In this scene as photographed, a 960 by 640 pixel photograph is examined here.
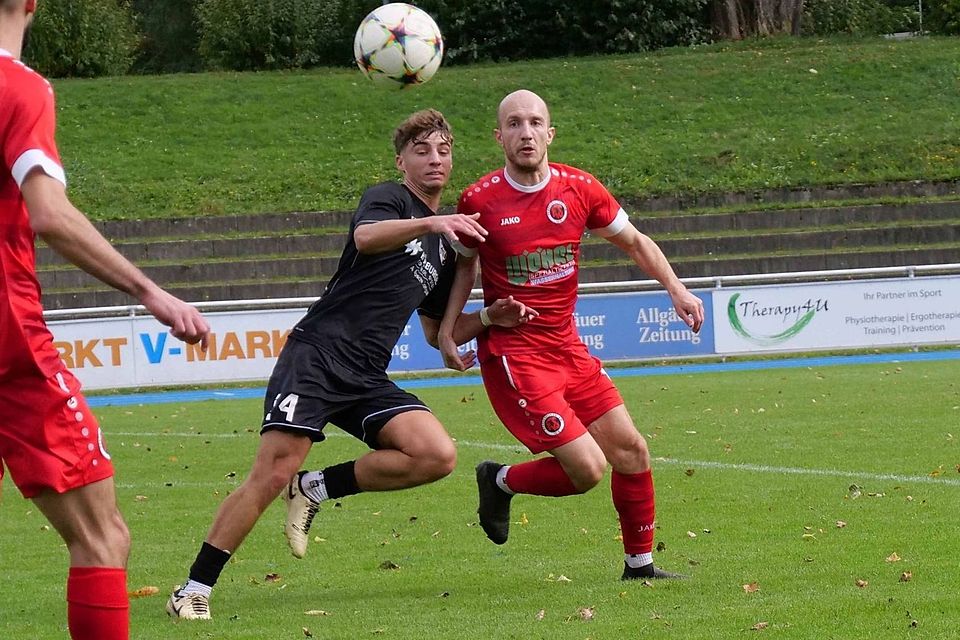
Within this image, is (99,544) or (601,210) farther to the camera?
(601,210)

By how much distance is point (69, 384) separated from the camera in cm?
394

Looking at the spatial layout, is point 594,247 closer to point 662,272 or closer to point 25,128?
point 662,272

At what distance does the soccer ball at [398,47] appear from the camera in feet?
31.5

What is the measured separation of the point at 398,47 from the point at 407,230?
13.2ft

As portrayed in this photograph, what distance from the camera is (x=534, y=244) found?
6.47 meters

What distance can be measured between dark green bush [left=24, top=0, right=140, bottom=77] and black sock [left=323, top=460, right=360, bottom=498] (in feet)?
114

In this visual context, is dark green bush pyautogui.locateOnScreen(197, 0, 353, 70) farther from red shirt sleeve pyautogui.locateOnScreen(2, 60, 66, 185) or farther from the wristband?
red shirt sleeve pyautogui.locateOnScreen(2, 60, 66, 185)

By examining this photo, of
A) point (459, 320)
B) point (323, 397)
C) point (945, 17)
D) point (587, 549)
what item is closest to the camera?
point (323, 397)

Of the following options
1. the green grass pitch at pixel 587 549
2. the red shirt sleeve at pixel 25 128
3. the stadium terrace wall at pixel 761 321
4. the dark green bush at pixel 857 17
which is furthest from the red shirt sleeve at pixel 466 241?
the dark green bush at pixel 857 17

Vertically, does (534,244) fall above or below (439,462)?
above

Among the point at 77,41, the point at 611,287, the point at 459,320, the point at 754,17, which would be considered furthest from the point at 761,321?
the point at 77,41

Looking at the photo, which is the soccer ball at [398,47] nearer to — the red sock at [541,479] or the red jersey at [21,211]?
the red sock at [541,479]

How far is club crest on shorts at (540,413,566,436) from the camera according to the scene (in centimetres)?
627

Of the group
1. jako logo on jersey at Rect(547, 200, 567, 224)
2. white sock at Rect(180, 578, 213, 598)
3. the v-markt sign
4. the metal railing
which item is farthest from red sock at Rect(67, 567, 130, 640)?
the v-markt sign
